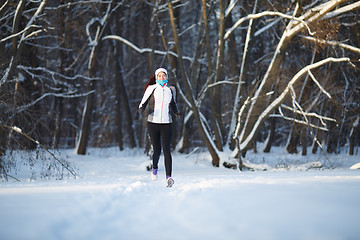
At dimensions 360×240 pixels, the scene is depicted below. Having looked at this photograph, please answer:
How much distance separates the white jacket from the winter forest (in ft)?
8.96

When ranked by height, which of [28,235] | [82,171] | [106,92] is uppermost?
[106,92]

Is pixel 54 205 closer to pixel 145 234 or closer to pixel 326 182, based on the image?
pixel 145 234

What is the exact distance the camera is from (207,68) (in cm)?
1841

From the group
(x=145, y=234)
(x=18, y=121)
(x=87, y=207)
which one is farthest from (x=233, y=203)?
(x=18, y=121)

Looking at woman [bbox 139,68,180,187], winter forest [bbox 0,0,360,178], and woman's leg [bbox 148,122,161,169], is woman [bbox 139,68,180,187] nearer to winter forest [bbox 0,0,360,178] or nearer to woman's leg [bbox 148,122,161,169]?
woman's leg [bbox 148,122,161,169]

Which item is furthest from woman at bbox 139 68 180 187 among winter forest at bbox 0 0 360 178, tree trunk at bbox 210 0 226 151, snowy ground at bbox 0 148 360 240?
tree trunk at bbox 210 0 226 151

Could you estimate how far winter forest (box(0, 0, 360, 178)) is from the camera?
9.76 metres

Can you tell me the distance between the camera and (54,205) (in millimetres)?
3838

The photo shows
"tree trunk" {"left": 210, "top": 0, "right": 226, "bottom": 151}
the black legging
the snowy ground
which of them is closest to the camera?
the snowy ground

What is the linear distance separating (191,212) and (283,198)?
1.06m

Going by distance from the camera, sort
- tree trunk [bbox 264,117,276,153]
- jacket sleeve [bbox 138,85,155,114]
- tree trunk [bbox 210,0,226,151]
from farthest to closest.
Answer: tree trunk [bbox 264,117,276,153] < tree trunk [bbox 210,0,226,151] < jacket sleeve [bbox 138,85,155,114]

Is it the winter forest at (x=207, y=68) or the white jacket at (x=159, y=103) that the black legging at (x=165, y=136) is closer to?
the white jacket at (x=159, y=103)

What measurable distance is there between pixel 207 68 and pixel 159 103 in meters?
12.7

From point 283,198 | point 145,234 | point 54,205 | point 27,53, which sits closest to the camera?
point 145,234
